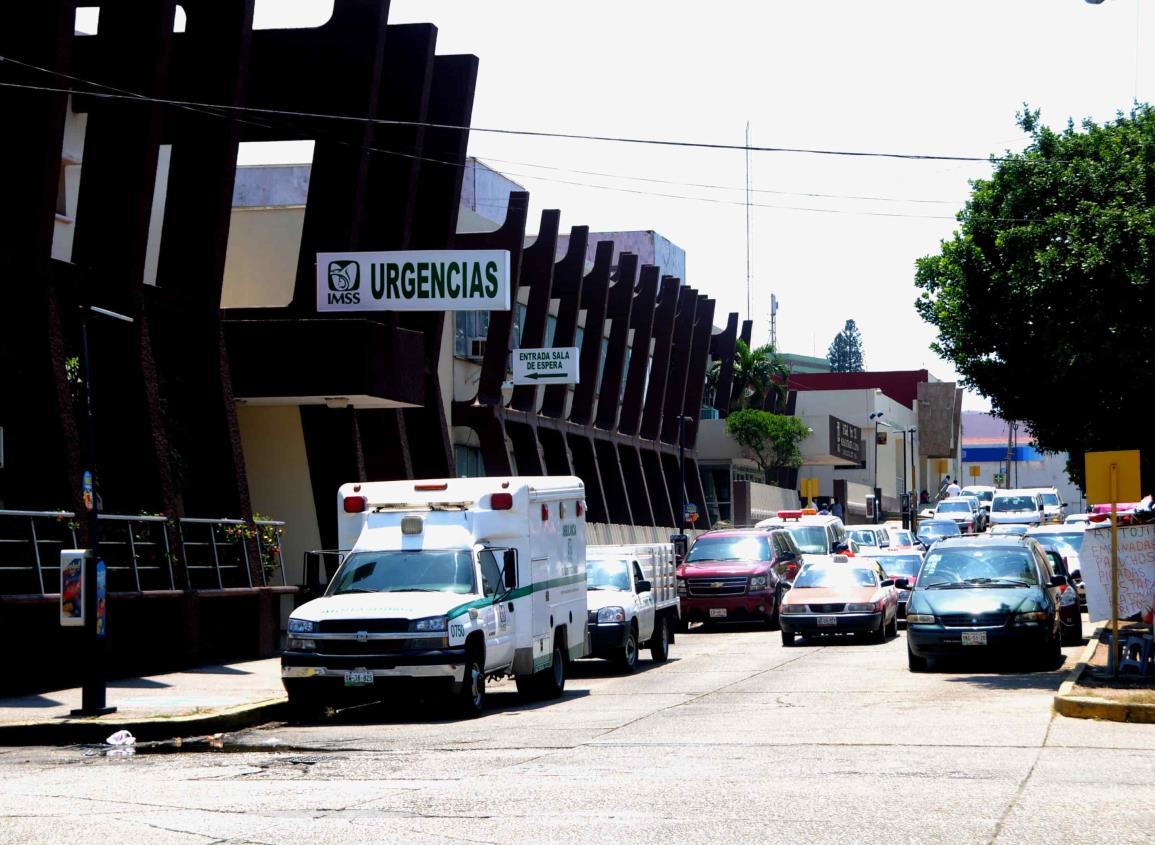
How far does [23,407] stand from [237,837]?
13.8m

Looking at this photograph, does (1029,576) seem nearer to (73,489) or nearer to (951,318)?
(951,318)

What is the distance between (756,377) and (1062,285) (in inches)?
2339

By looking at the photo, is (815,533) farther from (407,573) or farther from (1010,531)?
(407,573)

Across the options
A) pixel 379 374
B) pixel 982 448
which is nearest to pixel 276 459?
pixel 379 374

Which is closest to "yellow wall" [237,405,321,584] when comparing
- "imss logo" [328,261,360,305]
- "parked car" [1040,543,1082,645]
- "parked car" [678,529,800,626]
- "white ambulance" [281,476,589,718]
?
"imss logo" [328,261,360,305]

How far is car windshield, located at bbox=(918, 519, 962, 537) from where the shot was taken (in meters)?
52.5

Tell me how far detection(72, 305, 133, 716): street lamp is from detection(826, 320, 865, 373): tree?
182m

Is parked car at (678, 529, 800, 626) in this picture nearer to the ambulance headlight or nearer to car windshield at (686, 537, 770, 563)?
car windshield at (686, 537, 770, 563)

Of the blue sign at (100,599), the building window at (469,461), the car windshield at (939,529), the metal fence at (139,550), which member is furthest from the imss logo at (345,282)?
the car windshield at (939,529)

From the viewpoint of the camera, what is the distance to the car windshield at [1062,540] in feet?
122

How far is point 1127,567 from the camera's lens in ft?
64.5

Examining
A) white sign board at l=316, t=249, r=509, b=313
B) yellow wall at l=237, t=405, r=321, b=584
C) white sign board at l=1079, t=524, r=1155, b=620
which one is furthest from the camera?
yellow wall at l=237, t=405, r=321, b=584

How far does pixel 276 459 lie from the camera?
32812 millimetres

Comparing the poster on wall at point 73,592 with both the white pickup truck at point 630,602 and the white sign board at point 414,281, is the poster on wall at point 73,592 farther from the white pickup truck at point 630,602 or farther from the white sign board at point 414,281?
the white sign board at point 414,281
